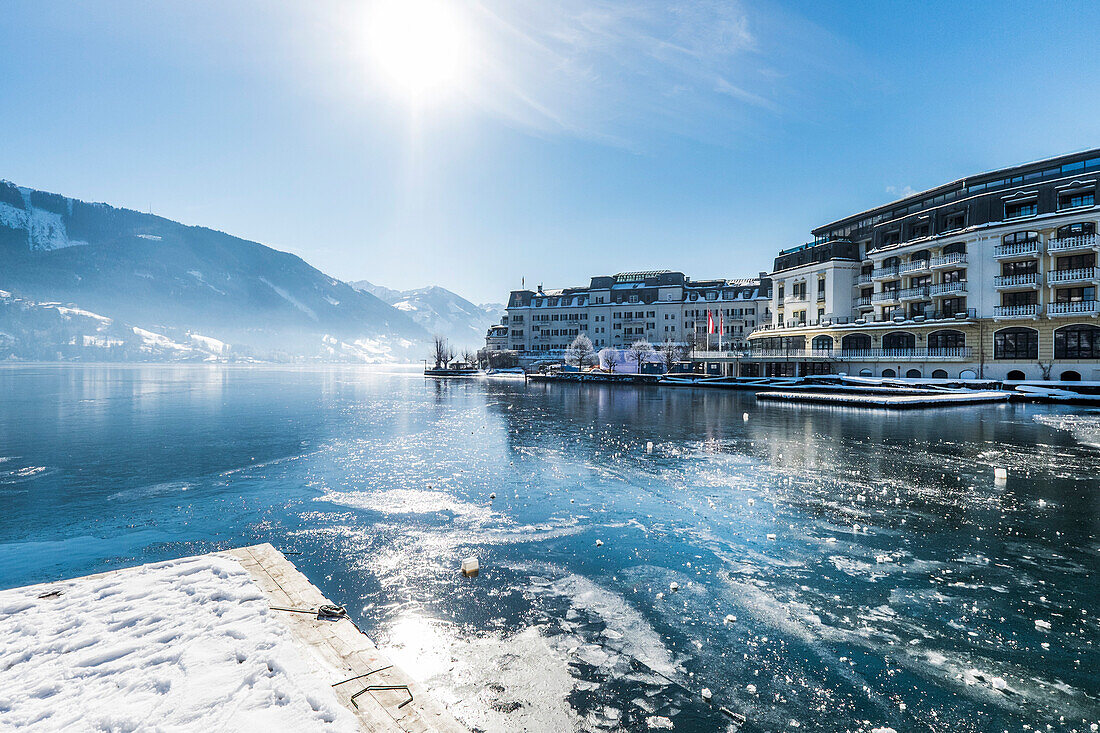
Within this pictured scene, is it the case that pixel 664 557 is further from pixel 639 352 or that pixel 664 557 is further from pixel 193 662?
pixel 639 352

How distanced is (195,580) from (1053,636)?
535 inches

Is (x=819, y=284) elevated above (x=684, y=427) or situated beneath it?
elevated above

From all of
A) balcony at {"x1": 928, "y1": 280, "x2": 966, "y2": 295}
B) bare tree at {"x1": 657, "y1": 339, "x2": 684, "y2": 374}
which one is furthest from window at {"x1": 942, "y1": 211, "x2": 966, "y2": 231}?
bare tree at {"x1": 657, "y1": 339, "x2": 684, "y2": 374}

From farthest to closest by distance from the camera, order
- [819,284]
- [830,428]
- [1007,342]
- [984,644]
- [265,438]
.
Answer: [819,284] < [1007,342] < [830,428] < [265,438] < [984,644]

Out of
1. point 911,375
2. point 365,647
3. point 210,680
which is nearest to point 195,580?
point 210,680

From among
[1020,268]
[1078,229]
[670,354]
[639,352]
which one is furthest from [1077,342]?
[639,352]

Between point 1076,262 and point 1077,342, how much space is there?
26.5ft

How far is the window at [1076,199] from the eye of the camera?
52134 millimetres

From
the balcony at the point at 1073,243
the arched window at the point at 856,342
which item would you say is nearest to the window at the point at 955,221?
the balcony at the point at 1073,243

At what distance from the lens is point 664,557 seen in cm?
1152

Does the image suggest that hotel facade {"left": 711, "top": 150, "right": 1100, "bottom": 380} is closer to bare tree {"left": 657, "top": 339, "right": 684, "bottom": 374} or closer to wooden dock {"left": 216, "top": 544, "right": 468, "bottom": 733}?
bare tree {"left": 657, "top": 339, "right": 684, "bottom": 374}

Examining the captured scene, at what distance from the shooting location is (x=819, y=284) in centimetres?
7425

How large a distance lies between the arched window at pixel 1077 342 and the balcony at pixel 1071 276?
15.1ft

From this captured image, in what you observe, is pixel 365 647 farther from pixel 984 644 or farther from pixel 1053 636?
pixel 1053 636
